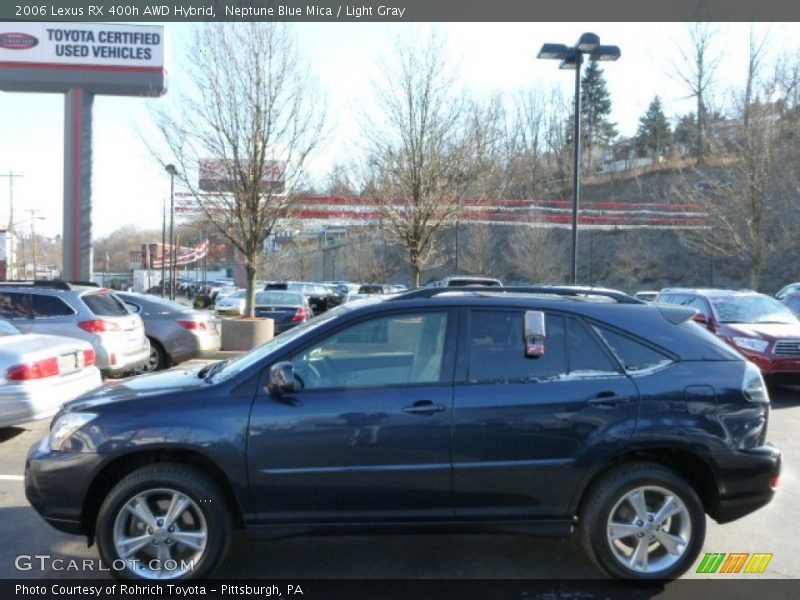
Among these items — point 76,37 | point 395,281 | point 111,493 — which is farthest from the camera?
point 395,281

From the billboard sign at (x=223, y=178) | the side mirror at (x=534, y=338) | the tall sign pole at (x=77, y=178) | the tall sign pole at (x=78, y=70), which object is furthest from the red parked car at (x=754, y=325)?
the tall sign pole at (x=77, y=178)

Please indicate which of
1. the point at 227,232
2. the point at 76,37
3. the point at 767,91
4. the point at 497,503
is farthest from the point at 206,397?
the point at 767,91

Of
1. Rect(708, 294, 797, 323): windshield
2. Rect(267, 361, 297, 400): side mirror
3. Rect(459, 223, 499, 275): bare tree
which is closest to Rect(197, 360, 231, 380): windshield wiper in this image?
Rect(267, 361, 297, 400): side mirror

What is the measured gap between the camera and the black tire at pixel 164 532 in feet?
12.8

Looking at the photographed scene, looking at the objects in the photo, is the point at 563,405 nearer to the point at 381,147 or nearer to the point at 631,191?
the point at 381,147

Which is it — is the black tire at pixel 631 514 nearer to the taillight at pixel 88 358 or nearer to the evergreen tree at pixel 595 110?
the taillight at pixel 88 358

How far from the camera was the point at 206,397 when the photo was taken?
3971 mm

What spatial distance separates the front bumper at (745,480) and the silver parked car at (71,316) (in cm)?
833

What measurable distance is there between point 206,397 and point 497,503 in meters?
1.84

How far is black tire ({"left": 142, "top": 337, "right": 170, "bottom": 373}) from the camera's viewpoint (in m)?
12.2

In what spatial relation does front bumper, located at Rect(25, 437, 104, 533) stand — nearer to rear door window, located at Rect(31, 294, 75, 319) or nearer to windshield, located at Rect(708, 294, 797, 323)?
rear door window, located at Rect(31, 294, 75, 319)

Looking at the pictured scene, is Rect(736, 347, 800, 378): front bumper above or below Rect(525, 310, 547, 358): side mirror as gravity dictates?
below

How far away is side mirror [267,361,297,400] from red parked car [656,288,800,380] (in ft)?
26.0

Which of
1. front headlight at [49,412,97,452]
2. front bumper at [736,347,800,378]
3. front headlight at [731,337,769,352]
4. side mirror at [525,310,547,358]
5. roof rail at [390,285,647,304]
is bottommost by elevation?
front bumper at [736,347,800,378]
